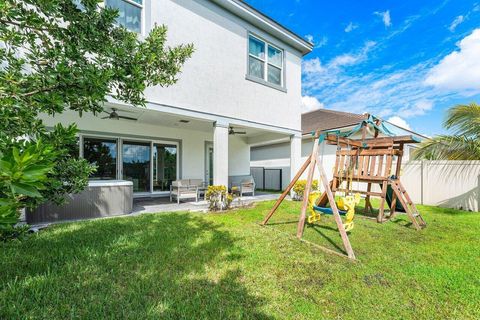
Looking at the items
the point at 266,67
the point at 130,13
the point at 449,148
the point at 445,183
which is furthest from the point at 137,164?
the point at 445,183

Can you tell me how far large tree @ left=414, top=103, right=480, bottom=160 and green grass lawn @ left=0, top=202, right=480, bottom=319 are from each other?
3681 millimetres

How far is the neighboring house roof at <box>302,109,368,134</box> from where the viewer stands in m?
12.9

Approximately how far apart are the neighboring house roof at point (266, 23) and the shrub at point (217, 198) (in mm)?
6179

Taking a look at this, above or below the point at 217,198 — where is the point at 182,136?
above

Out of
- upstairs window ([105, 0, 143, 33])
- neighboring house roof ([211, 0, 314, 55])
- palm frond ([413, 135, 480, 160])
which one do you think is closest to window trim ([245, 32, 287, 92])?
neighboring house roof ([211, 0, 314, 55])

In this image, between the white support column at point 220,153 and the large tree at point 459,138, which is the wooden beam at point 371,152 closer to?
the large tree at point 459,138

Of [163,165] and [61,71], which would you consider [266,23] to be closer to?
[163,165]

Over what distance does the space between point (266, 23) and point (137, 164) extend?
311 inches

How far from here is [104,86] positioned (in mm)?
2629

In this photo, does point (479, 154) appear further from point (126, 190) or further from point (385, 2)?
point (126, 190)

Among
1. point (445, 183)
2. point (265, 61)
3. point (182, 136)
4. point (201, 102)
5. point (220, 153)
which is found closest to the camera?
point (201, 102)

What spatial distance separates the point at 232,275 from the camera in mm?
3133

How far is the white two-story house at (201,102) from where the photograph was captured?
6.53 meters

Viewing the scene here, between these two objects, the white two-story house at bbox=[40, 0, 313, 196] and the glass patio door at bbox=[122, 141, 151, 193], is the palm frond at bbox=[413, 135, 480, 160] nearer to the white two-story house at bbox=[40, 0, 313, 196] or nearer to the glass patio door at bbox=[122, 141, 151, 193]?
the white two-story house at bbox=[40, 0, 313, 196]
